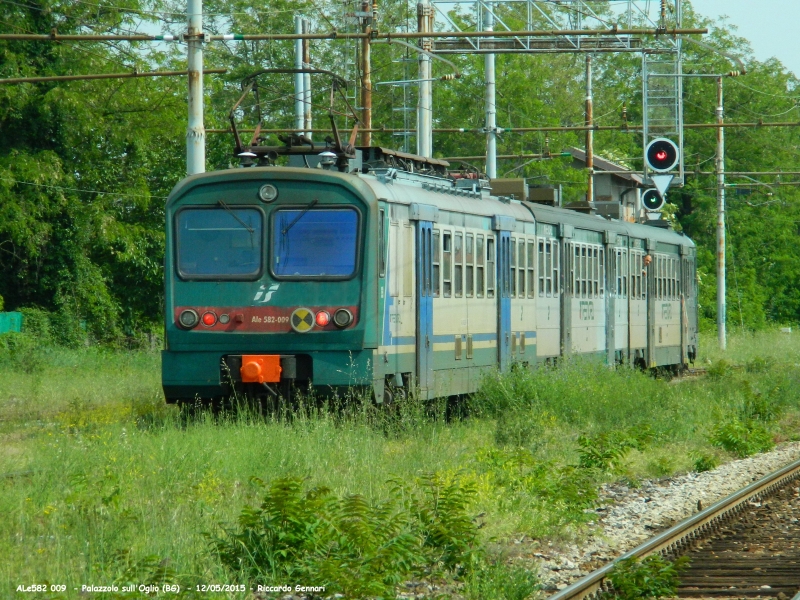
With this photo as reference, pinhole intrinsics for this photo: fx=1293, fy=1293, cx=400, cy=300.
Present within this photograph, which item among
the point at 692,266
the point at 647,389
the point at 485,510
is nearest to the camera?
the point at 485,510

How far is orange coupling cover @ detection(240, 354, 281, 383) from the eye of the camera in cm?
1337

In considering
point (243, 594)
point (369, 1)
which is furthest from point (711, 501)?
point (369, 1)

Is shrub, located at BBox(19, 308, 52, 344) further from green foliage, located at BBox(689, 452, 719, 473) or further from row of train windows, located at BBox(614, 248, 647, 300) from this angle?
green foliage, located at BBox(689, 452, 719, 473)

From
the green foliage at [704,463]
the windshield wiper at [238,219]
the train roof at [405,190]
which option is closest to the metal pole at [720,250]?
the train roof at [405,190]

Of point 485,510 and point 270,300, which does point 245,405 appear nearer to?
point 270,300

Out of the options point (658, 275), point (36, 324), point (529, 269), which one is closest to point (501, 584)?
point (529, 269)

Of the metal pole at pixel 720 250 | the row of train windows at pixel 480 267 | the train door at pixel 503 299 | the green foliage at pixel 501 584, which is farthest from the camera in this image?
the metal pole at pixel 720 250

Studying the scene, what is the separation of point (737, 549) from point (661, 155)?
17934 mm

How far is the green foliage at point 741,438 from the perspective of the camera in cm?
1481

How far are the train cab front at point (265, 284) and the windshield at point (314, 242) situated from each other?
11 millimetres

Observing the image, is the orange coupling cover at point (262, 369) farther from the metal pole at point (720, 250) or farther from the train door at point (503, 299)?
the metal pole at point (720, 250)

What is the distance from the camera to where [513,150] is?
189 ft

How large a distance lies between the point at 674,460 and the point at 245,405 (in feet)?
14.9

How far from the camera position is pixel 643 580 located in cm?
748
